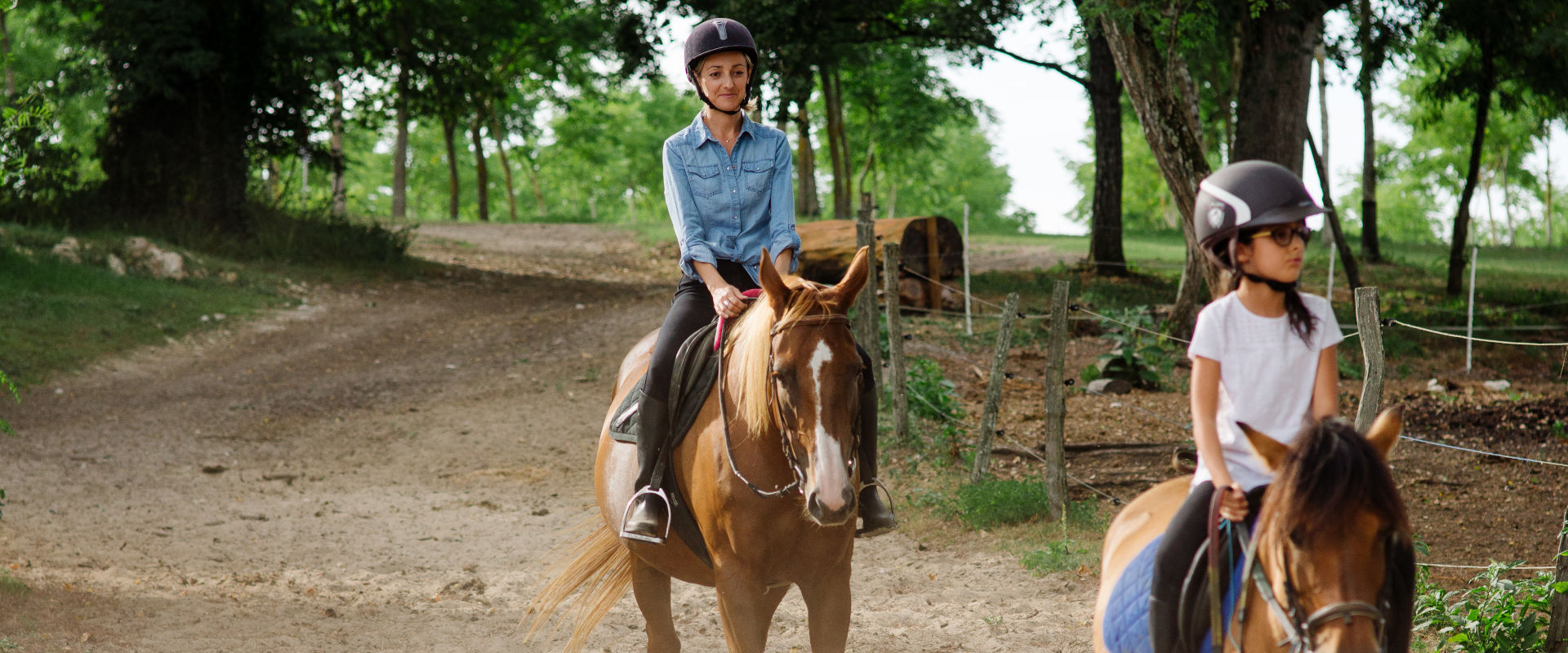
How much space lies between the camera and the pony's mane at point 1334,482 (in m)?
1.97

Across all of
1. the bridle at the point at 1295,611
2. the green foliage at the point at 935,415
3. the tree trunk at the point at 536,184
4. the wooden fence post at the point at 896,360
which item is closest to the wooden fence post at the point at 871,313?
the wooden fence post at the point at 896,360

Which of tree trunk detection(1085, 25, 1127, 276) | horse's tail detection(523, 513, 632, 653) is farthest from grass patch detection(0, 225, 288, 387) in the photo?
tree trunk detection(1085, 25, 1127, 276)

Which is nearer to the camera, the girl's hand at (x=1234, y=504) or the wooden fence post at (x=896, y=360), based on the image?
the girl's hand at (x=1234, y=504)

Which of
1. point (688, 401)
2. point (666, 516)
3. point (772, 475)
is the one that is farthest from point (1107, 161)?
point (772, 475)

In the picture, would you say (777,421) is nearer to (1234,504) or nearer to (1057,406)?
(1234,504)

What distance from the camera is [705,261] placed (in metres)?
3.88

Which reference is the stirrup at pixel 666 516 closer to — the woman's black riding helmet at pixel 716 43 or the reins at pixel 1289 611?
the woman's black riding helmet at pixel 716 43

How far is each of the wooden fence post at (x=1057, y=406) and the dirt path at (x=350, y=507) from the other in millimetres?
740

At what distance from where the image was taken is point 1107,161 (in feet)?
59.0

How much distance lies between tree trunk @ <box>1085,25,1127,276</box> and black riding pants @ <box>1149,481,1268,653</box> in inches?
624

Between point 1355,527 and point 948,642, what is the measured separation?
3.43 meters

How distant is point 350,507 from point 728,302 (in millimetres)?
5624

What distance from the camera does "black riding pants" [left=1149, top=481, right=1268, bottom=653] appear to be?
7.81 ft

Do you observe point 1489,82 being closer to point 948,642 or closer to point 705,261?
point 948,642
